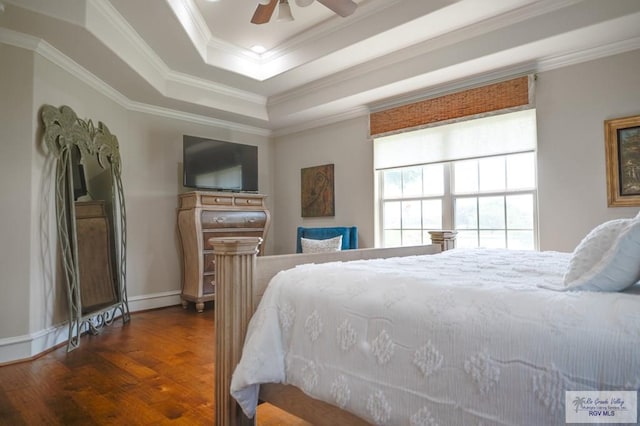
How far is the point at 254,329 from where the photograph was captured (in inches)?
55.8

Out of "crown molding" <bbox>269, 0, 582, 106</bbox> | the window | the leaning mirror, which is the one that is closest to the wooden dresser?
the leaning mirror

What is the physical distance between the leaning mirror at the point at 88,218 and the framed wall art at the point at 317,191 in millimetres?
2317

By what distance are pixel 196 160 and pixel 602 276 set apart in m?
4.22

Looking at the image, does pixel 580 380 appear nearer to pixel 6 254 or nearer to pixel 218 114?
pixel 6 254

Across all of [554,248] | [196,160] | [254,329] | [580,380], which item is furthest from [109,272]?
[554,248]

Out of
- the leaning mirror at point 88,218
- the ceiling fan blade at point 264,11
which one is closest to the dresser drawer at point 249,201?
the leaning mirror at point 88,218

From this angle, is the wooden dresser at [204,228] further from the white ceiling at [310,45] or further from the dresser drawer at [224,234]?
the white ceiling at [310,45]

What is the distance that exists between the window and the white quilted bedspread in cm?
224

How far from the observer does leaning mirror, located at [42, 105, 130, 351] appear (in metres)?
3.00

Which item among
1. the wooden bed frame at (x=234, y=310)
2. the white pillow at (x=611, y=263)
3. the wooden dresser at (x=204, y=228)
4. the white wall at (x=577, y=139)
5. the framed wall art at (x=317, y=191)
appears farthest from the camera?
the framed wall art at (x=317, y=191)

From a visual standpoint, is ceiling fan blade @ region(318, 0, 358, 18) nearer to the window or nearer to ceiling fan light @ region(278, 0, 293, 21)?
ceiling fan light @ region(278, 0, 293, 21)

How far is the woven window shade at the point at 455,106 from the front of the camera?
11.1 ft

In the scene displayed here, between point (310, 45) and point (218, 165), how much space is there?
6.08 feet

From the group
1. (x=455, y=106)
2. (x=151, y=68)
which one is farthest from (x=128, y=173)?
(x=455, y=106)
